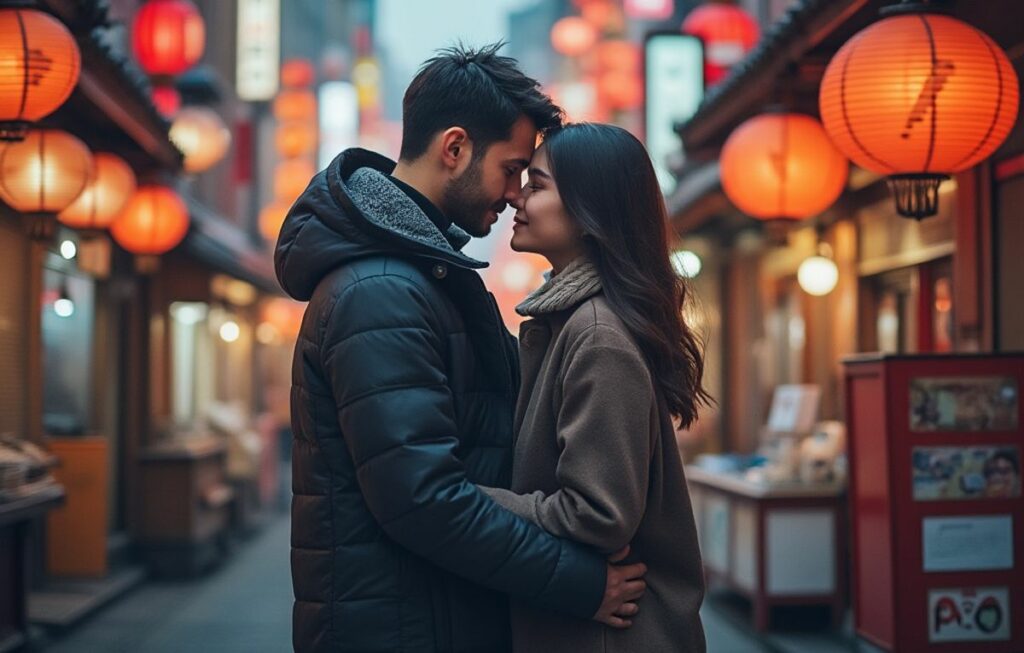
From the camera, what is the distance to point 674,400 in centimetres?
350

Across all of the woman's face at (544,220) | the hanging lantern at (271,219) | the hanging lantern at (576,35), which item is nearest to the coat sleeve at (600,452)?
the woman's face at (544,220)

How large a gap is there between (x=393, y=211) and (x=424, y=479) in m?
0.74

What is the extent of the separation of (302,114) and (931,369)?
28135mm

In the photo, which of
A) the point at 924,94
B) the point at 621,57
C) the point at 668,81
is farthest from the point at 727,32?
the point at 621,57

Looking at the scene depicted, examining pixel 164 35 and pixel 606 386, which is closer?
pixel 606 386

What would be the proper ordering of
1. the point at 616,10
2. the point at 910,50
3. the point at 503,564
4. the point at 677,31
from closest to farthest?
1. the point at 503,564
2. the point at 910,50
3. the point at 677,31
4. the point at 616,10

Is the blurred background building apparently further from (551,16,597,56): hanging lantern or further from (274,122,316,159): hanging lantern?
(551,16,597,56): hanging lantern

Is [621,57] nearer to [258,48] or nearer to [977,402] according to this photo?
[258,48]

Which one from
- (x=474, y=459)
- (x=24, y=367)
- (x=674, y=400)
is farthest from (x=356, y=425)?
(x=24, y=367)

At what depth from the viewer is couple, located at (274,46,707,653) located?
3215 mm

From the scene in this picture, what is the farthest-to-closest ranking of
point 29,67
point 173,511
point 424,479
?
point 173,511 < point 29,67 < point 424,479

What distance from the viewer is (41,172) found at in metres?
8.86

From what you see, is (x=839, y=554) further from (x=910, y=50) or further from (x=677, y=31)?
(x=677, y=31)

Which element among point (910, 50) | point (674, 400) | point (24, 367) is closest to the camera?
point (674, 400)
